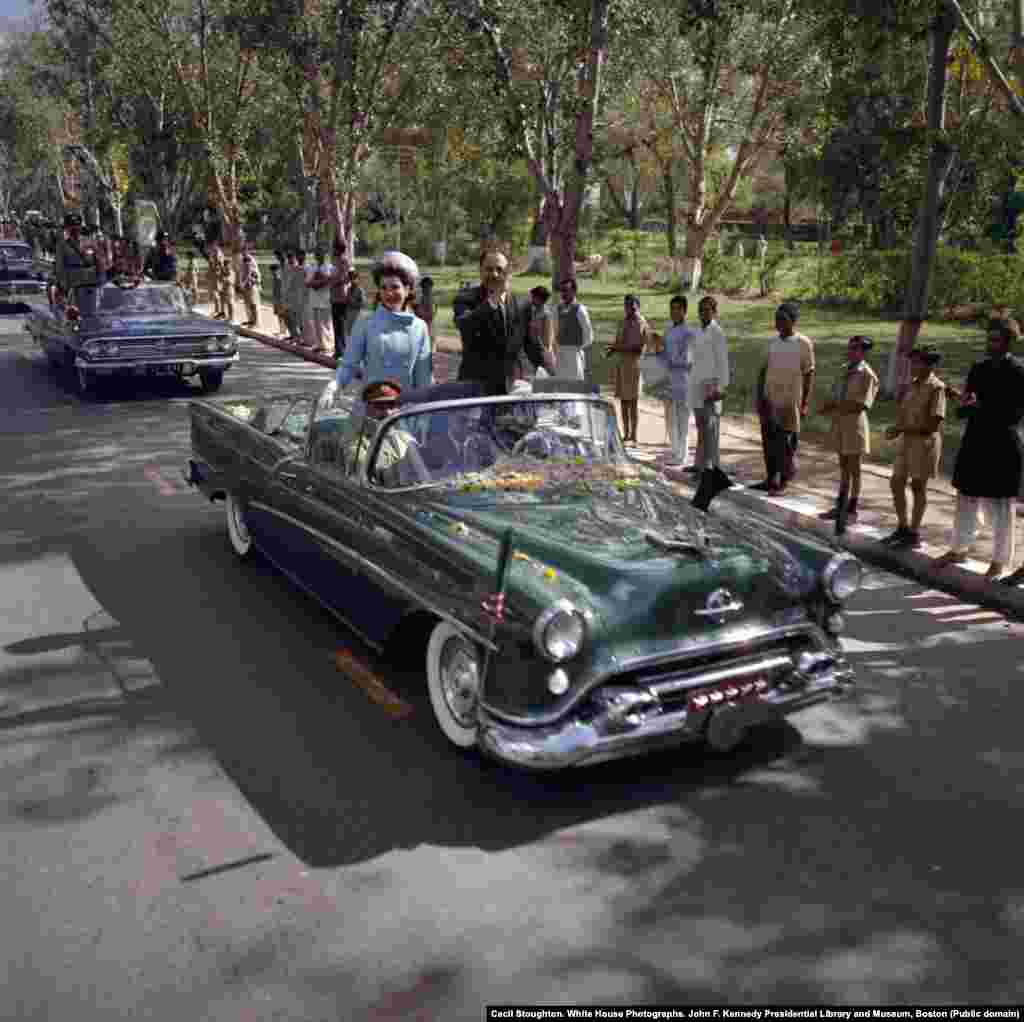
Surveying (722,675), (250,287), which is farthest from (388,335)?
(250,287)

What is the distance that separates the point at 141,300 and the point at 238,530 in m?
8.99

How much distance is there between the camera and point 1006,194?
2914cm

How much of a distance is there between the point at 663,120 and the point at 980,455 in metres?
34.1

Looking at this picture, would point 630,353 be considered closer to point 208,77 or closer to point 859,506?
point 859,506

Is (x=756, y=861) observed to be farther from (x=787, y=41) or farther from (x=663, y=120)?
(x=663, y=120)

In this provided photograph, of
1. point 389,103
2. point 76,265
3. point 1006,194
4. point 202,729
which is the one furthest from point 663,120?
point 202,729

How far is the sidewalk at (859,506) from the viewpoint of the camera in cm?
729

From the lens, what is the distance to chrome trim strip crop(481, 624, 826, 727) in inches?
167

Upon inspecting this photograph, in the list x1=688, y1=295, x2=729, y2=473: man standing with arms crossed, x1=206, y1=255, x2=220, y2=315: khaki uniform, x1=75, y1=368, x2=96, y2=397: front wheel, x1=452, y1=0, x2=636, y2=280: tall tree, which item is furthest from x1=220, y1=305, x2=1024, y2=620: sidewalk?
x1=206, y1=255, x2=220, y2=315: khaki uniform

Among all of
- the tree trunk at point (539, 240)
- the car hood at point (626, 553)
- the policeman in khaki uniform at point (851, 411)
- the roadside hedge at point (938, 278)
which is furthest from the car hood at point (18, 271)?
the car hood at point (626, 553)

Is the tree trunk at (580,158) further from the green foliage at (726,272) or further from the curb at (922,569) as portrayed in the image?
the green foliage at (726,272)

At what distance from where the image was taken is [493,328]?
362 inches

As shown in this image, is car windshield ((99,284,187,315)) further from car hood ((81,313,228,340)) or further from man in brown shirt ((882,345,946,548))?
man in brown shirt ((882,345,946,548))

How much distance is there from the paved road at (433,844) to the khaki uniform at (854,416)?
1947 mm
